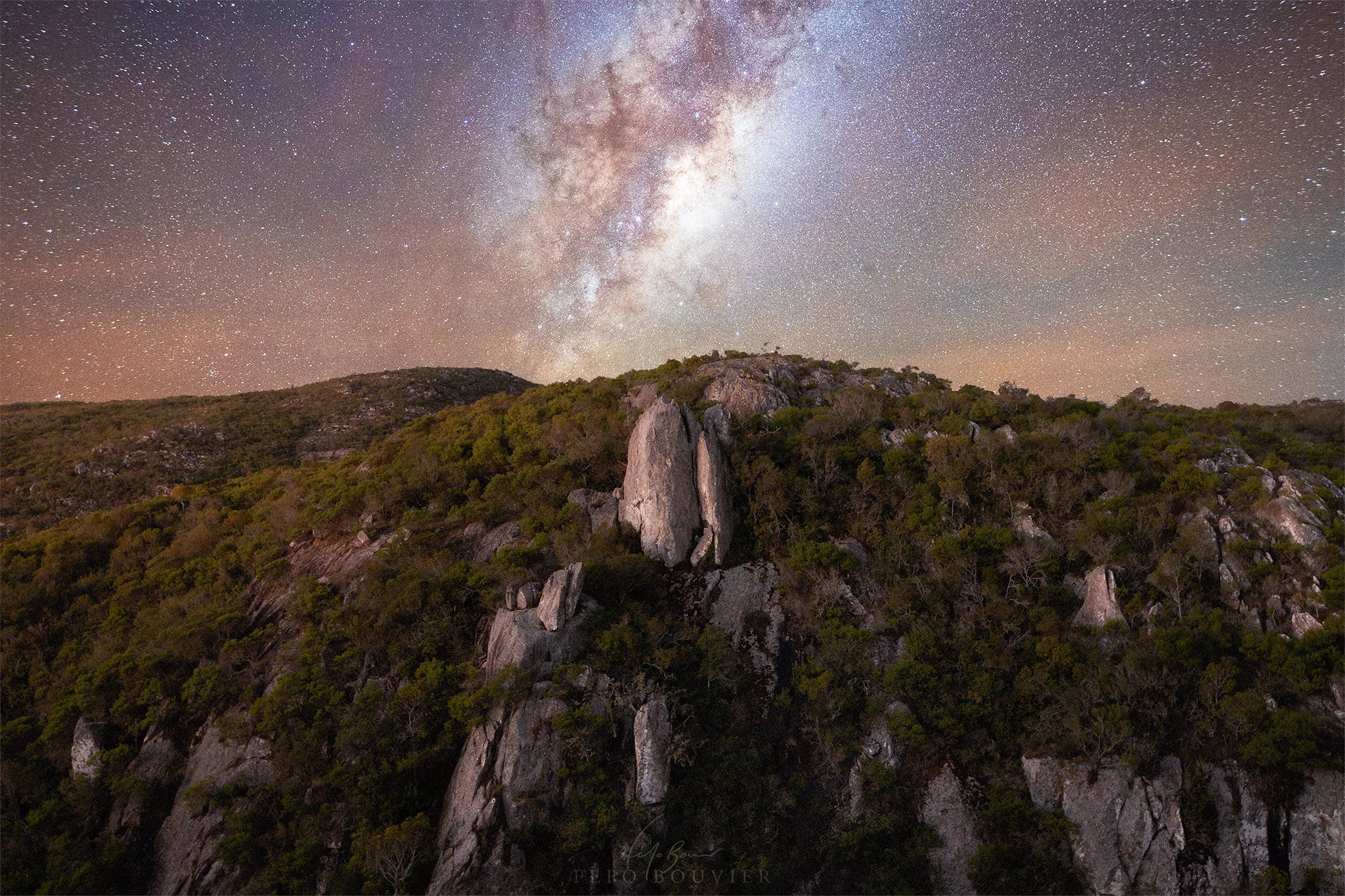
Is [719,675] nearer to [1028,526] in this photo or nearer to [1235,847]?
[1028,526]

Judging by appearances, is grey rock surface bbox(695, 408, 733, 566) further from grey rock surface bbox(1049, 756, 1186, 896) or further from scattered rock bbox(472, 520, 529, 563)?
grey rock surface bbox(1049, 756, 1186, 896)

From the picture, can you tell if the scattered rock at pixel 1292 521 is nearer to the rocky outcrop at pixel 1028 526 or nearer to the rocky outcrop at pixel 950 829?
the rocky outcrop at pixel 1028 526

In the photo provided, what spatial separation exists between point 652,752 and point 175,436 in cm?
6155

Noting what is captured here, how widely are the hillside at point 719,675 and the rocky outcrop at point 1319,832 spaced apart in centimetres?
8

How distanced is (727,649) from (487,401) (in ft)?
113

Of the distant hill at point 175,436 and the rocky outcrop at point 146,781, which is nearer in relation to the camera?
the rocky outcrop at point 146,781

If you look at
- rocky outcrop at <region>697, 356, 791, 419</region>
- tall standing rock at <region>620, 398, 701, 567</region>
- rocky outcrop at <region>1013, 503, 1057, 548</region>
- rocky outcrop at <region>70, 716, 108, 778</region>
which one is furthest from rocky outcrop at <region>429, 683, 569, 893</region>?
rocky outcrop at <region>1013, 503, 1057, 548</region>

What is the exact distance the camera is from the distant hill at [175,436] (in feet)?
145

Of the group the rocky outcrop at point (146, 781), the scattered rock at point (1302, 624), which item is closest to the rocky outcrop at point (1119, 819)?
the scattered rock at point (1302, 624)

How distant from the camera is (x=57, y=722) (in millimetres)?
23047

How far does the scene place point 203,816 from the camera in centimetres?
2050

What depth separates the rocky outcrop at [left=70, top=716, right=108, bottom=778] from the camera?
73.5ft

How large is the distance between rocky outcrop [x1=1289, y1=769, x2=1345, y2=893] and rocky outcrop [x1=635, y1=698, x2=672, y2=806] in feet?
72.4

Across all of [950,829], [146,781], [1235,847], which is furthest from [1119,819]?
[146,781]
